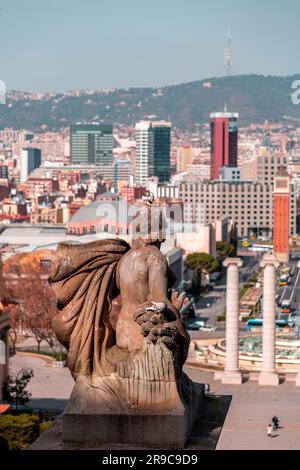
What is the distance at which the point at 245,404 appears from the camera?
27.2 metres

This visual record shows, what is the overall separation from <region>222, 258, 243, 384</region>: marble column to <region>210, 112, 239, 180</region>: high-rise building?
129671 millimetres

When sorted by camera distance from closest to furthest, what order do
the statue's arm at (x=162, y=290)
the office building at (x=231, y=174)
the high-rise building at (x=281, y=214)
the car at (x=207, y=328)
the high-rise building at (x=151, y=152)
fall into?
1. the statue's arm at (x=162, y=290)
2. the car at (x=207, y=328)
3. the high-rise building at (x=281, y=214)
4. the office building at (x=231, y=174)
5. the high-rise building at (x=151, y=152)

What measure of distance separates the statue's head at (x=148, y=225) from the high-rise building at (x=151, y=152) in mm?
154912

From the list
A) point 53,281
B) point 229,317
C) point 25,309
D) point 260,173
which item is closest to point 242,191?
point 260,173

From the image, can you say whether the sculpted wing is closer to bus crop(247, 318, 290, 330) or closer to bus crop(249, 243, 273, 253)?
bus crop(247, 318, 290, 330)

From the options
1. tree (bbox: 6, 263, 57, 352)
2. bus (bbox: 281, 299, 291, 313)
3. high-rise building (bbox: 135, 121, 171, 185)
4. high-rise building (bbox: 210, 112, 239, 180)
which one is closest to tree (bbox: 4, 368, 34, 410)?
tree (bbox: 6, 263, 57, 352)

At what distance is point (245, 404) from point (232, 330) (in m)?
2.66

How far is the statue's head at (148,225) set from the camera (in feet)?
27.7

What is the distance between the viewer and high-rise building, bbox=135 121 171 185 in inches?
6491

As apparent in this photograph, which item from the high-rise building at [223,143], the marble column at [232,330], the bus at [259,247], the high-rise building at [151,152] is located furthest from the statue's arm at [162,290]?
the high-rise building at [151,152]

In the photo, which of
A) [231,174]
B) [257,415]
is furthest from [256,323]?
[231,174]

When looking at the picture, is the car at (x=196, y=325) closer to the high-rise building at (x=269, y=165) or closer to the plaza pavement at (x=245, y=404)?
the plaza pavement at (x=245, y=404)

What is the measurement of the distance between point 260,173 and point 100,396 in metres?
111

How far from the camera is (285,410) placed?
2647 centimetres
